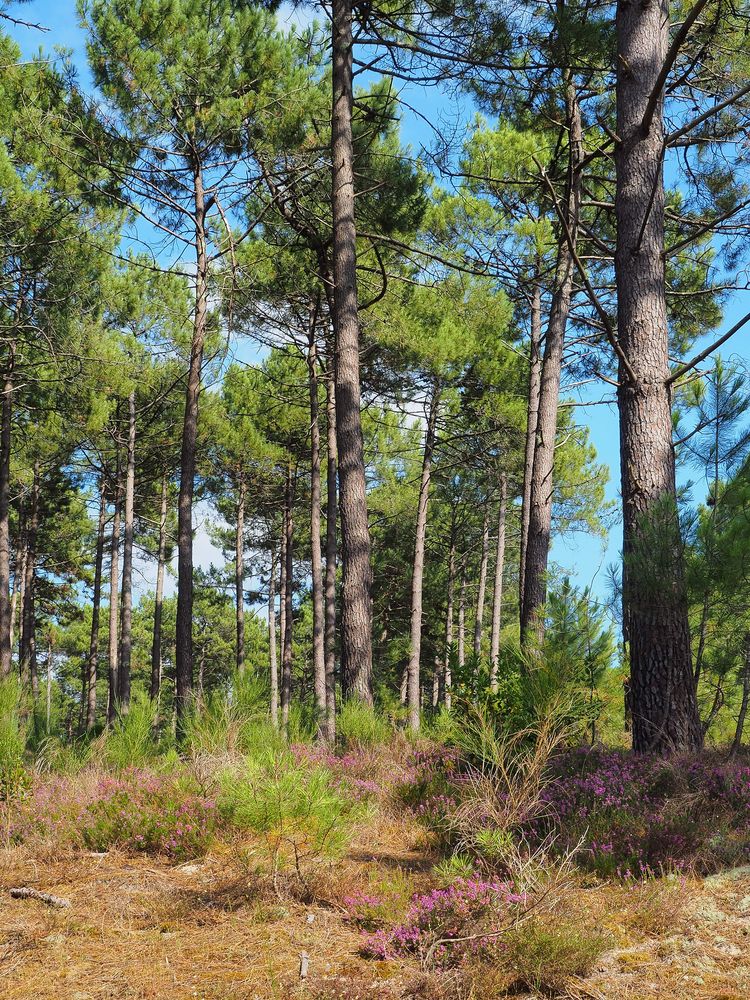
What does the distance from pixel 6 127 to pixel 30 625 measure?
12211 mm

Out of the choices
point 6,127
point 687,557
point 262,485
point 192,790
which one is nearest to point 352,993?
point 192,790

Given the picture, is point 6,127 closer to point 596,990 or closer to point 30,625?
point 30,625

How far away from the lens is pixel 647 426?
504 centimetres

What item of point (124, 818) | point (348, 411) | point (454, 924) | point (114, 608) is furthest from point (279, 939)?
point (114, 608)

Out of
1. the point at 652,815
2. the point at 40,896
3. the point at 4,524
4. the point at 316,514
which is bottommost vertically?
the point at 40,896

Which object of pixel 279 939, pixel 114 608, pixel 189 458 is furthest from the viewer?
pixel 114 608

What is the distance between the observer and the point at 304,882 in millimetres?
3650

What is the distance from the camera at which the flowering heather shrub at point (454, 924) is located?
294 centimetres

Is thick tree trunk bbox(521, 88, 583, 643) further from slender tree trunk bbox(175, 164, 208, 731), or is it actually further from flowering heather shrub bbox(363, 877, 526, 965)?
flowering heather shrub bbox(363, 877, 526, 965)

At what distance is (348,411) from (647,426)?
3539mm

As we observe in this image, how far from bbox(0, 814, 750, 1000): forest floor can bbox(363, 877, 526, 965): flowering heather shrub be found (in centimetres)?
9

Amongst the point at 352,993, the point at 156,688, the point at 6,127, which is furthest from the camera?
the point at 156,688

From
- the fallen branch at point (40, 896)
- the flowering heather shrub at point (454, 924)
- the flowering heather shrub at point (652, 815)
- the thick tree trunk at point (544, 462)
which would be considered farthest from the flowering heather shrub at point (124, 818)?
the thick tree trunk at point (544, 462)

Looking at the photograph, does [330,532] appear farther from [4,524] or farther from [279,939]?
[279,939]
